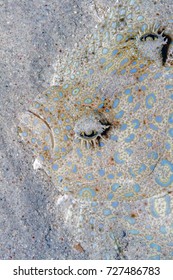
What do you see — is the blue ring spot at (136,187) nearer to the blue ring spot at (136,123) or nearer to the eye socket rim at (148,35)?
the blue ring spot at (136,123)

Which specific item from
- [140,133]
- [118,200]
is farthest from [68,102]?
[118,200]

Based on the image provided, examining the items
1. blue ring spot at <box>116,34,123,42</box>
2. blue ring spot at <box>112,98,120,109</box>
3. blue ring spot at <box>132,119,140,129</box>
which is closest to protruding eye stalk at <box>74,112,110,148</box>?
blue ring spot at <box>112,98,120,109</box>

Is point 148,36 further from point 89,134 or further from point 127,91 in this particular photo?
point 89,134

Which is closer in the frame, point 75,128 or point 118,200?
point 75,128

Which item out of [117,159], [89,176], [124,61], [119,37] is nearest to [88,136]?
[117,159]

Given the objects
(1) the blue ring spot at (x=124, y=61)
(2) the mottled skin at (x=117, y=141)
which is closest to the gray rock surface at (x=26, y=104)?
(2) the mottled skin at (x=117, y=141)

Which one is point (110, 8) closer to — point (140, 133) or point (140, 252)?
point (140, 133)

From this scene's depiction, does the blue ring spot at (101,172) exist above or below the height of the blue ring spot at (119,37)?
below

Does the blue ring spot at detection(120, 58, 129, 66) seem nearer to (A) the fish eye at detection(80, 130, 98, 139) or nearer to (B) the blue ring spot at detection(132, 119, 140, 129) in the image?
(B) the blue ring spot at detection(132, 119, 140, 129)
